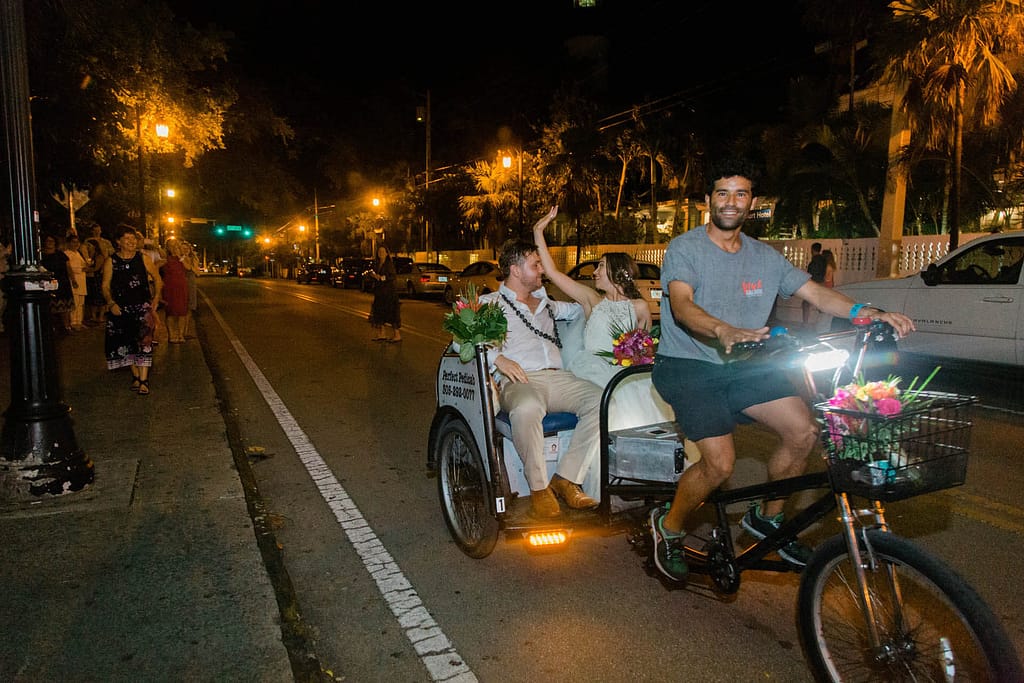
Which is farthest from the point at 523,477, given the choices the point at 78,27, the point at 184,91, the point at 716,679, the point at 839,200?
the point at 184,91

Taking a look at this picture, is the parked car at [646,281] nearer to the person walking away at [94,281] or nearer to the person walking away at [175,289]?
the person walking away at [175,289]

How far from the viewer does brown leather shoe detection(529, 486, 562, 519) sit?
3.83 meters

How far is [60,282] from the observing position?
14070mm

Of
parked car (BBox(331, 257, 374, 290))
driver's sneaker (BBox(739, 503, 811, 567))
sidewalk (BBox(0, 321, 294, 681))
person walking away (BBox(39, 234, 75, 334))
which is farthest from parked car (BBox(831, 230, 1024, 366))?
parked car (BBox(331, 257, 374, 290))

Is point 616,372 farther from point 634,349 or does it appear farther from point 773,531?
point 773,531

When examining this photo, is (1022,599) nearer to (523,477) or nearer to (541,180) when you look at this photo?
(523,477)

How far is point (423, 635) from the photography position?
3496 millimetres

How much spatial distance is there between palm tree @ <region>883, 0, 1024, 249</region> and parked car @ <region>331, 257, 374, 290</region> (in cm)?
2821

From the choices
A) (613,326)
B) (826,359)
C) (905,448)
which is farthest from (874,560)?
(613,326)

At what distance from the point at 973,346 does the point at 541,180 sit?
2496 cm

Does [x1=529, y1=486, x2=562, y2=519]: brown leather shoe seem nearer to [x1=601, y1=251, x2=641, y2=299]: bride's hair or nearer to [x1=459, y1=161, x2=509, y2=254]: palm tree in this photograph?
[x1=601, y1=251, x2=641, y2=299]: bride's hair

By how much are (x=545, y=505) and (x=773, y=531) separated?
109cm

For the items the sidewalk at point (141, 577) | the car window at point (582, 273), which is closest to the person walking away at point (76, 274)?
the sidewalk at point (141, 577)

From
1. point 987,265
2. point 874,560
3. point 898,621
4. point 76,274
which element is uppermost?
point 987,265
